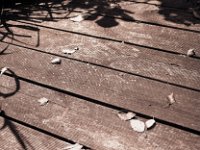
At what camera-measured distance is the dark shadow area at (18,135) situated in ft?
7.02

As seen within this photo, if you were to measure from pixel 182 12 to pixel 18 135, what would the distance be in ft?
7.02

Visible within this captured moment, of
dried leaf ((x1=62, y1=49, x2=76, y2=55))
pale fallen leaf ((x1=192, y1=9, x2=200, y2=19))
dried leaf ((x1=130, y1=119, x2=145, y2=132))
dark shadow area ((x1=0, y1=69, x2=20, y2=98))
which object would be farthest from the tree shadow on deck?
dried leaf ((x1=130, y1=119, x2=145, y2=132))

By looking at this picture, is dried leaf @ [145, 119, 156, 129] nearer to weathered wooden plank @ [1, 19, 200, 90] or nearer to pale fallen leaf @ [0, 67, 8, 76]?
weathered wooden plank @ [1, 19, 200, 90]

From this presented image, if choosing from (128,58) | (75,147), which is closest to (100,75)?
(128,58)

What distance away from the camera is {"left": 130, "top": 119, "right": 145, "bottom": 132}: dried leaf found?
2180 millimetres

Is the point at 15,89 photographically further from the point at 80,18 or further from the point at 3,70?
the point at 80,18

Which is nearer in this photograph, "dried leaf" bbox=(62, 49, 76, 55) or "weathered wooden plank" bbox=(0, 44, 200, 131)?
"weathered wooden plank" bbox=(0, 44, 200, 131)

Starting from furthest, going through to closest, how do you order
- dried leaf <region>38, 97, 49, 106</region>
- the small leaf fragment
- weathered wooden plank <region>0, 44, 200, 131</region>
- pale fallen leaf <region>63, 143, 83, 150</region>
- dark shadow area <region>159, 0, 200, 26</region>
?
dark shadow area <region>159, 0, 200, 26</region>, the small leaf fragment, dried leaf <region>38, 97, 49, 106</region>, weathered wooden plank <region>0, 44, 200, 131</region>, pale fallen leaf <region>63, 143, 83, 150</region>

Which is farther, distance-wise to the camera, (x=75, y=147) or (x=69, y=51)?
(x=69, y=51)

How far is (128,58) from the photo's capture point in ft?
9.43

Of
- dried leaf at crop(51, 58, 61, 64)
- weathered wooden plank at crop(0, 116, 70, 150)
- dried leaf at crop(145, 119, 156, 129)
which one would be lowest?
weathered wooden plank at crop(0, 116, 70, 150)

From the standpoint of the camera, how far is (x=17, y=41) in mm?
3260

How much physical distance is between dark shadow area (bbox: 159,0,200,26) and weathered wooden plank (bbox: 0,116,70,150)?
1.82 meters

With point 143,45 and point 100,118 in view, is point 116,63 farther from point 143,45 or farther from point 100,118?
point 100,118
